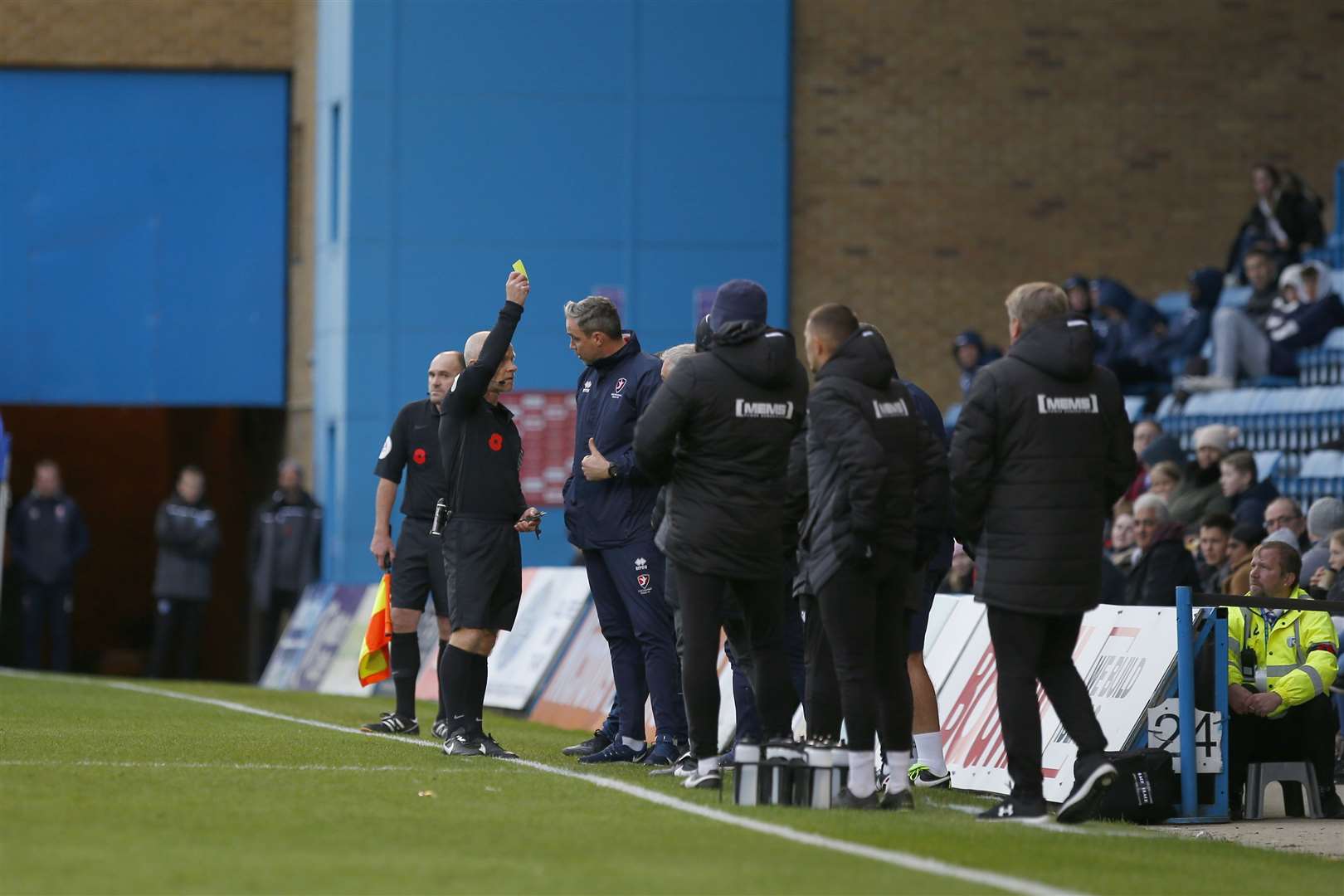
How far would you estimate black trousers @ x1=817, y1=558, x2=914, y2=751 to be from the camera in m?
8.62

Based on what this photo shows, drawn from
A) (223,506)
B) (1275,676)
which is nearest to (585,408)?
(1275,676)

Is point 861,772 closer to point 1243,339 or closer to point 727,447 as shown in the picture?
point 727,447

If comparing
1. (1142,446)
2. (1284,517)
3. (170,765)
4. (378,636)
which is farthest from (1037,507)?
(1142,446)

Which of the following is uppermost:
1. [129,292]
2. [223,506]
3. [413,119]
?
[413,119]

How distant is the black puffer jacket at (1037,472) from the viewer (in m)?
8.59

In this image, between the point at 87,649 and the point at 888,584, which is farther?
the point at 87,649

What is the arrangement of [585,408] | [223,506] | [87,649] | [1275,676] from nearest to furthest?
[1275,676]
[585,408]
[223,506]
[87,649]

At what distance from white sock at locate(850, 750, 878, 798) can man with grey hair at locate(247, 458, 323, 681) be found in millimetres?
16336

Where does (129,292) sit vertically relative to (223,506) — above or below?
above

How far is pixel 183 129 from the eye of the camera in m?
26.8

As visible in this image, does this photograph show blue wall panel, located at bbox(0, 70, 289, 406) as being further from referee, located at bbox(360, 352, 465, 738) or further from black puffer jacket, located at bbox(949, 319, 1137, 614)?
black puffer jacket, located at bbox(949, 319, 1137, 614)

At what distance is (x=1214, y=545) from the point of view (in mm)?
14000

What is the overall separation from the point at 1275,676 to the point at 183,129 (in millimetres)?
19376

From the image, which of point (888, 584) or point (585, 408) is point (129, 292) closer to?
point (585, 408)
